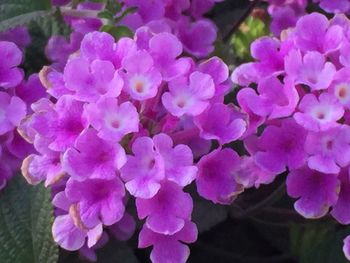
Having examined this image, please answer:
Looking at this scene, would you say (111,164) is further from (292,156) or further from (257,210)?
(257,210)

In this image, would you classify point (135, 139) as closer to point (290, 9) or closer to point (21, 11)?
point (21, 11)

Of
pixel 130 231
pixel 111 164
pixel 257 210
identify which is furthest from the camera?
pixel 257 210

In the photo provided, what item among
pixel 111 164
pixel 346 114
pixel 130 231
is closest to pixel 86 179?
pixel 111 164

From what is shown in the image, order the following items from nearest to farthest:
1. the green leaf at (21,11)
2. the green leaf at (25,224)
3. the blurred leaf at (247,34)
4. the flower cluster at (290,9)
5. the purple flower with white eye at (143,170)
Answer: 1. the purple flower with white eye at (143,170)
2. the green leaf at (25,224)
3. the green leaf at (21,11)
4. the flower cluster at (290,9)
5. the blurred leaf at (247,34)

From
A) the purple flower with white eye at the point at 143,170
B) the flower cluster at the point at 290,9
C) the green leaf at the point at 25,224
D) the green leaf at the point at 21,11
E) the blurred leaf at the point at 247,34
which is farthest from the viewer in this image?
the blurred leaf at the point at 247,34

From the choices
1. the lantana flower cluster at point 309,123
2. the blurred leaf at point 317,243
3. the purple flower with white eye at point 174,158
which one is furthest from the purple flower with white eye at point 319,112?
the blurred leaf at point 317,243

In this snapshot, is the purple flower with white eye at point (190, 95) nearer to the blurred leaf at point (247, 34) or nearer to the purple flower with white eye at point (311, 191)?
the purple flower with white eye at point (311, 191)

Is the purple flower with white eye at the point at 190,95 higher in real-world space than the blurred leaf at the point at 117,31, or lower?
higher
